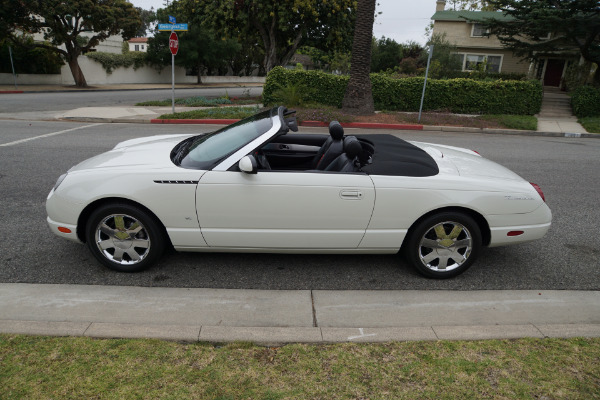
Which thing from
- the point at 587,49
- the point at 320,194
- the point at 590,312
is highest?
the point at 587,49

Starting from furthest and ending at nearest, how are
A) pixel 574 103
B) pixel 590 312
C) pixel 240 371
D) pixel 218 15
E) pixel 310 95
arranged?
pixel 218 15, pixel 574 103, pixel 310 95, pixel 590 312, pixel 240 371

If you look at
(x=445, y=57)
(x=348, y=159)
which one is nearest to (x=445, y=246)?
(x=348, y=159)

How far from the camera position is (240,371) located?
261 centimetres

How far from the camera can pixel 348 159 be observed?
407cm

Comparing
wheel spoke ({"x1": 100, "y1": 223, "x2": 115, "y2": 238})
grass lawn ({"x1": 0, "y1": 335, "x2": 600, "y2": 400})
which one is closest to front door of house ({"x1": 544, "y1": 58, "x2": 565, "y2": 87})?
grass lawn ({"x1": 0, "y1": 335, "x2": 600, "y2": 400})

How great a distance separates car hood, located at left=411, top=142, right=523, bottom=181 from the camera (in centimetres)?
411

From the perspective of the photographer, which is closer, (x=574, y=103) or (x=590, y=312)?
(x=590, y=312)

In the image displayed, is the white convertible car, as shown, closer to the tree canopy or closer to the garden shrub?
the tree canopy

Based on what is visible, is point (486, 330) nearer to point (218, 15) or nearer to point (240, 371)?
point (240, 371)

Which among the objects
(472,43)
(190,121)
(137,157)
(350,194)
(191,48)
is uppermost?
(472,43)

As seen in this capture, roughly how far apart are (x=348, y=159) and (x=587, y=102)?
2011cm

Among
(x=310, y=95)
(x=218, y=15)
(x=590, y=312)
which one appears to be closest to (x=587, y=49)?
(x=310, y=95)

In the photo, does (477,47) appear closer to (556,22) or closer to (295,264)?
(556,22)

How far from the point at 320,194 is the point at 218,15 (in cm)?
2130
